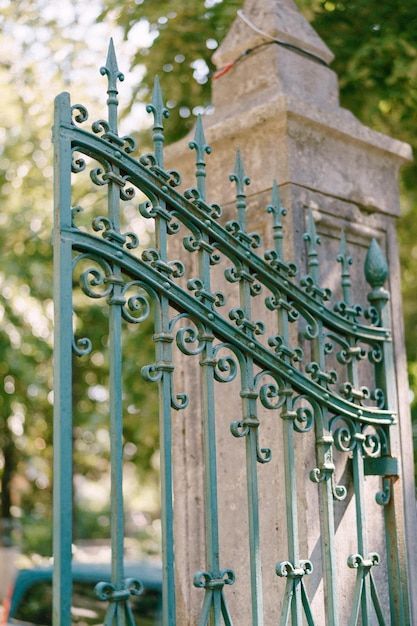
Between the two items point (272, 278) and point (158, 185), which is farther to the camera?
point (272, 278)

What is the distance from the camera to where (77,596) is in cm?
534

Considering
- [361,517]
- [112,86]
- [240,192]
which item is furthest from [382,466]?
[112,86]

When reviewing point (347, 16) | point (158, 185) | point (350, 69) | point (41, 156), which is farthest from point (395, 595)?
point (41, 156)

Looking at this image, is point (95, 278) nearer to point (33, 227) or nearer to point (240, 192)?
point (240, 192)

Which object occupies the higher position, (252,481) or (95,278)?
(95,278)

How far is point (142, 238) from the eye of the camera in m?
8.17

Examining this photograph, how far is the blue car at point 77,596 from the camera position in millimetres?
5098

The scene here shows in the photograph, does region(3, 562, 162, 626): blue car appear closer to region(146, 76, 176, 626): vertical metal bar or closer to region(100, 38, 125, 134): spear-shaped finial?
region(146, 76, 176, 626): vertical metal bar

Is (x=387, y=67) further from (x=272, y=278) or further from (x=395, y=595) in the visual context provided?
(x=395, y=595)

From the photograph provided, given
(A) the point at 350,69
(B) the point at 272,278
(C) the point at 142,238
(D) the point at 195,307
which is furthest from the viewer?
(C) the point at 142,238

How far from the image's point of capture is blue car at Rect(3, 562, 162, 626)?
510cm

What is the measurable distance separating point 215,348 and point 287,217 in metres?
0.80

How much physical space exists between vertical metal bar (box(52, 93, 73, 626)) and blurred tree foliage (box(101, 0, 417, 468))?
2691 mm

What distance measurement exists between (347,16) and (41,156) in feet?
12.0
